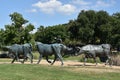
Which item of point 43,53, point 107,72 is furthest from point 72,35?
point 107,72

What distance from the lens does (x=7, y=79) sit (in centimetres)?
1638

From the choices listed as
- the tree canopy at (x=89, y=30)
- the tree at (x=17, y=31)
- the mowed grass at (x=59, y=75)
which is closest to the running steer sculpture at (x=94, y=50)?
the mowed grass at (x=59, y=75)

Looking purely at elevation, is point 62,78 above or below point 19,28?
below

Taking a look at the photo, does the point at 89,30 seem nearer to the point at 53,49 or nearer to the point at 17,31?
the point at 17,31

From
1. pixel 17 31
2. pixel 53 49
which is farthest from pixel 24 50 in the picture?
pixel 17 31

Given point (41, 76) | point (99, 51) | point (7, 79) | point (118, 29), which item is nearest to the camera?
point (7, 79)

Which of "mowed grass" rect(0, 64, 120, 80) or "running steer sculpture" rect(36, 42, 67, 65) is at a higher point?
"running steer sculpture" rect(36, 42, 67, 65)

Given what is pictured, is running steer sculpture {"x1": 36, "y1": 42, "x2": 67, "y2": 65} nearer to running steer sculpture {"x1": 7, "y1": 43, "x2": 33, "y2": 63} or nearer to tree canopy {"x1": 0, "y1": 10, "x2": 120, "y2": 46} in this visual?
running steer sculpture {"x1": 7, "y1": 43, "x2": 33, "y2": 63}

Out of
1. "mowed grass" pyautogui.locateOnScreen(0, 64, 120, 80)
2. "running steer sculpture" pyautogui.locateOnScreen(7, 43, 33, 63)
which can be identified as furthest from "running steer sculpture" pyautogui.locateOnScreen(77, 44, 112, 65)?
"mowed grass" pyautogui.locateOnScreen(0, 64, 120, 80)

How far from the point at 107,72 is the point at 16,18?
37.9 m

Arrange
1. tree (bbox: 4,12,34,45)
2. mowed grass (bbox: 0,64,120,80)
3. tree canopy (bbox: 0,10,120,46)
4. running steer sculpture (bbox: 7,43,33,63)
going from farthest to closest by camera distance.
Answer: tree canopy (bbox: 0,10,120,46)
tree (bbox: 4,12,34,45)
running steer sculpture (bbox: 7,43,33,63)
mowed grass (bbox: 0,64,120,80)

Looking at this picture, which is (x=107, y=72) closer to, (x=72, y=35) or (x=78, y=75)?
(x=78, y=75)

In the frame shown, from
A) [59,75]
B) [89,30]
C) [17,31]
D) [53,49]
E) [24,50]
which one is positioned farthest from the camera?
[89,30]

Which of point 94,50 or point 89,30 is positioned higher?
point 89,30
